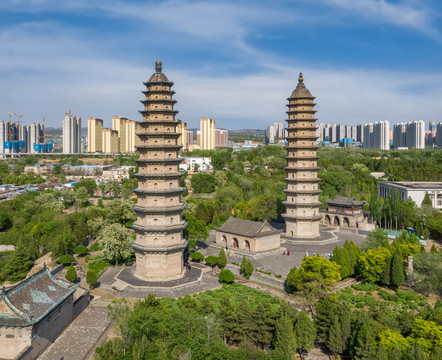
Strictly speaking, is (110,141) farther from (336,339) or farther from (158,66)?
(336,339)

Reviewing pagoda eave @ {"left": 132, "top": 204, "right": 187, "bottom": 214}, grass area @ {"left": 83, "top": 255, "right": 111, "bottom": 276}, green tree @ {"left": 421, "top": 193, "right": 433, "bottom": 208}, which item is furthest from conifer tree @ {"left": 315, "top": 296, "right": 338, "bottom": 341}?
green tree @ {"left": 421, "top": 193, "right": 433, "bottom": 208}

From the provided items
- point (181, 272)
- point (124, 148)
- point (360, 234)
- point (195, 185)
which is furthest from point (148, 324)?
point (124, 148)

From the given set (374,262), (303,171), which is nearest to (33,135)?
(303,171)

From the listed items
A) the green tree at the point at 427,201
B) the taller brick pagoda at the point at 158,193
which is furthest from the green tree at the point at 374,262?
the green tree at the point at 427,201

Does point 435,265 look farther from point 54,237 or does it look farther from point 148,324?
point 54,237

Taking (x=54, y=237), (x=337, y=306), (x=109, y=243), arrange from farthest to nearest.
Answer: (x=54, y=237), (x=109, y=243), (x=337, y=306)

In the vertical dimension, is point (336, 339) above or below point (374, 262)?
below

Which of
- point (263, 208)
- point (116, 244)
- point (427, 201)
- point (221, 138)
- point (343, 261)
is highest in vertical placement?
point (221, 138)
